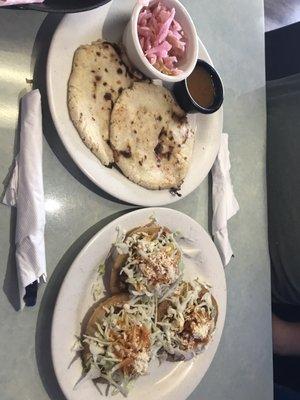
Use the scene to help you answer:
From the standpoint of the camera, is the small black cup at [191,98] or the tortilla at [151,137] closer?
the tortilla at [151,137]

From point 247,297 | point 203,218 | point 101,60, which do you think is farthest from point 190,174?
point 247,297

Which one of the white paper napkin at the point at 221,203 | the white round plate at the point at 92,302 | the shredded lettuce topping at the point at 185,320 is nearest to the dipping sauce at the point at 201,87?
the white paper napkin at the point at 221,203

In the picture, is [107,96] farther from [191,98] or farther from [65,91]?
[191,98]

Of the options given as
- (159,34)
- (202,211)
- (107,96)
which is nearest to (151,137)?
(107,96)

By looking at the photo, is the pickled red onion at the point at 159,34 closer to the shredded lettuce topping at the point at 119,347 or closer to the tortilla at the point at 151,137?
the tortilla at the point at 151,137

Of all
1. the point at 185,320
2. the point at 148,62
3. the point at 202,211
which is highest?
the point at 148,62

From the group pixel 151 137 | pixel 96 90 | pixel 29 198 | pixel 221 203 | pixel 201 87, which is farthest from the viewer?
pixel 221 203

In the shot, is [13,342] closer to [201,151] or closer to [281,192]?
[201,151]
